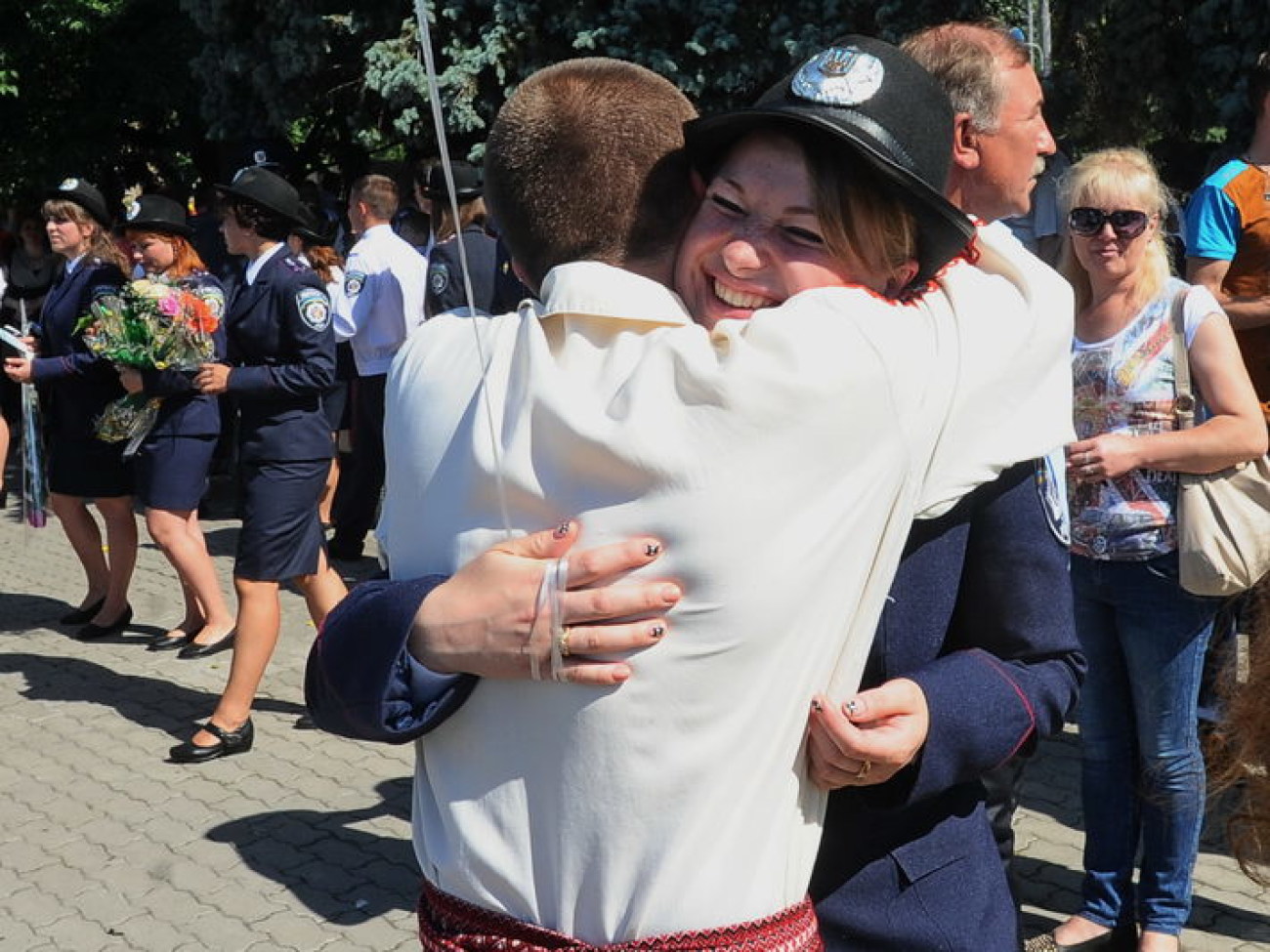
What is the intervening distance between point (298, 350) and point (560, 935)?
15.3 ft

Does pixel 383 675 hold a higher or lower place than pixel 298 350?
higher

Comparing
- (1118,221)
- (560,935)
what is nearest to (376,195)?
(1118,221)

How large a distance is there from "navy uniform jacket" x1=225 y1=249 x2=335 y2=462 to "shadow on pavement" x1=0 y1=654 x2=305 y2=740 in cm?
120

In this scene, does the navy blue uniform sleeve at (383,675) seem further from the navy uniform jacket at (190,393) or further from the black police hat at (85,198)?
the black police hat at (85,198)

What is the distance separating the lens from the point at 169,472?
663cm

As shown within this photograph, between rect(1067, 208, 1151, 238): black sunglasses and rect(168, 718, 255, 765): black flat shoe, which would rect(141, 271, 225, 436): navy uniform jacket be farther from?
rect(1067, 208, 1151, 238): black sunglasses

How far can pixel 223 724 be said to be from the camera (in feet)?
19.3

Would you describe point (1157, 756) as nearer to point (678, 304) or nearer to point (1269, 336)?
point (1269, 336)

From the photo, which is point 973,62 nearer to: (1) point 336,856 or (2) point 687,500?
(2) point 687,500

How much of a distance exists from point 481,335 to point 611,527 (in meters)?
0.26

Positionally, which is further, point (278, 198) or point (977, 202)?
point (278, 198)

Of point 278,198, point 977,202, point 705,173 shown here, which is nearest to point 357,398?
point 278,198

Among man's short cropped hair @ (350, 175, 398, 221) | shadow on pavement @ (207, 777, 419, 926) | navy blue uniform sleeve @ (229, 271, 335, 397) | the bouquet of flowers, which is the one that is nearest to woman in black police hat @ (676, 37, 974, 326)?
shadow on pavement @ (207, 777, 419, 926)

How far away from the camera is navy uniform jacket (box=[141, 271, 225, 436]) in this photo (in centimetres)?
643
